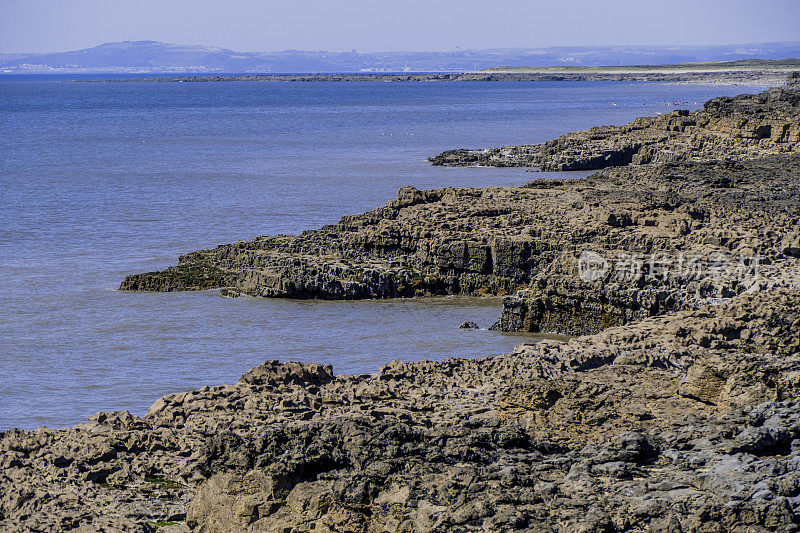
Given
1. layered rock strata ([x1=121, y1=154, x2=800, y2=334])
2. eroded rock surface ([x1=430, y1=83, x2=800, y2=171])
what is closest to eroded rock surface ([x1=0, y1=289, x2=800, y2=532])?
layered rock strata ([x1=121, y1=154, x2=800, y2=334])

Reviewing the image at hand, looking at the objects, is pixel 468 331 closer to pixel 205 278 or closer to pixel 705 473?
pixel 205 278

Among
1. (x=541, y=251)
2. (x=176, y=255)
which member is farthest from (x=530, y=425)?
(x=176, y=255)

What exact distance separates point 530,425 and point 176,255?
20.4 m

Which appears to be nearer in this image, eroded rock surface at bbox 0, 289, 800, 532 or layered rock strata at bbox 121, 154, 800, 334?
eroded rock surface at bbox 0, 289, 800, 532

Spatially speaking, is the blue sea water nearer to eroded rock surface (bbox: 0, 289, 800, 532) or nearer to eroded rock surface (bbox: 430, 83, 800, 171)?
eroded rock surface (bbox: 430, 83, 800, 171)

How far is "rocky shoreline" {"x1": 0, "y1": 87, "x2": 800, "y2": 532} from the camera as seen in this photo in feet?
27.8

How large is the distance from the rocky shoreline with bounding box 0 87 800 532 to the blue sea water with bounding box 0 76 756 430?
2.15 meters

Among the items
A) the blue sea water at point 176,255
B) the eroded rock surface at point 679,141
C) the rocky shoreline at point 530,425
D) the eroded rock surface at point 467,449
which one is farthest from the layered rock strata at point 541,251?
the eroded rock surface at point 679,141

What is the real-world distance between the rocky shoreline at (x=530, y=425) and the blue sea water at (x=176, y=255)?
2153 millimetres

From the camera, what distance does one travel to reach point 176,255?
29.9 metres

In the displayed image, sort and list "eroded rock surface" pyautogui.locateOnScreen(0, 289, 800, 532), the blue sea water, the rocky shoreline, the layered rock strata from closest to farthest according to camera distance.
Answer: "eroded rock surface" pyautogui.locateOnScreen(0, 289, 800, 532) → the rocky shoreline → the blue sea water → the layered rock strata

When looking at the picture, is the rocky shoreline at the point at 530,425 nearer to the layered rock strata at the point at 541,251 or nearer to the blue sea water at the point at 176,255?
the layered rock strata at the point at 541,251

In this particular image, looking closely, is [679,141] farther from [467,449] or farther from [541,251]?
[467,449]

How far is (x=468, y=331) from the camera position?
21.3m
